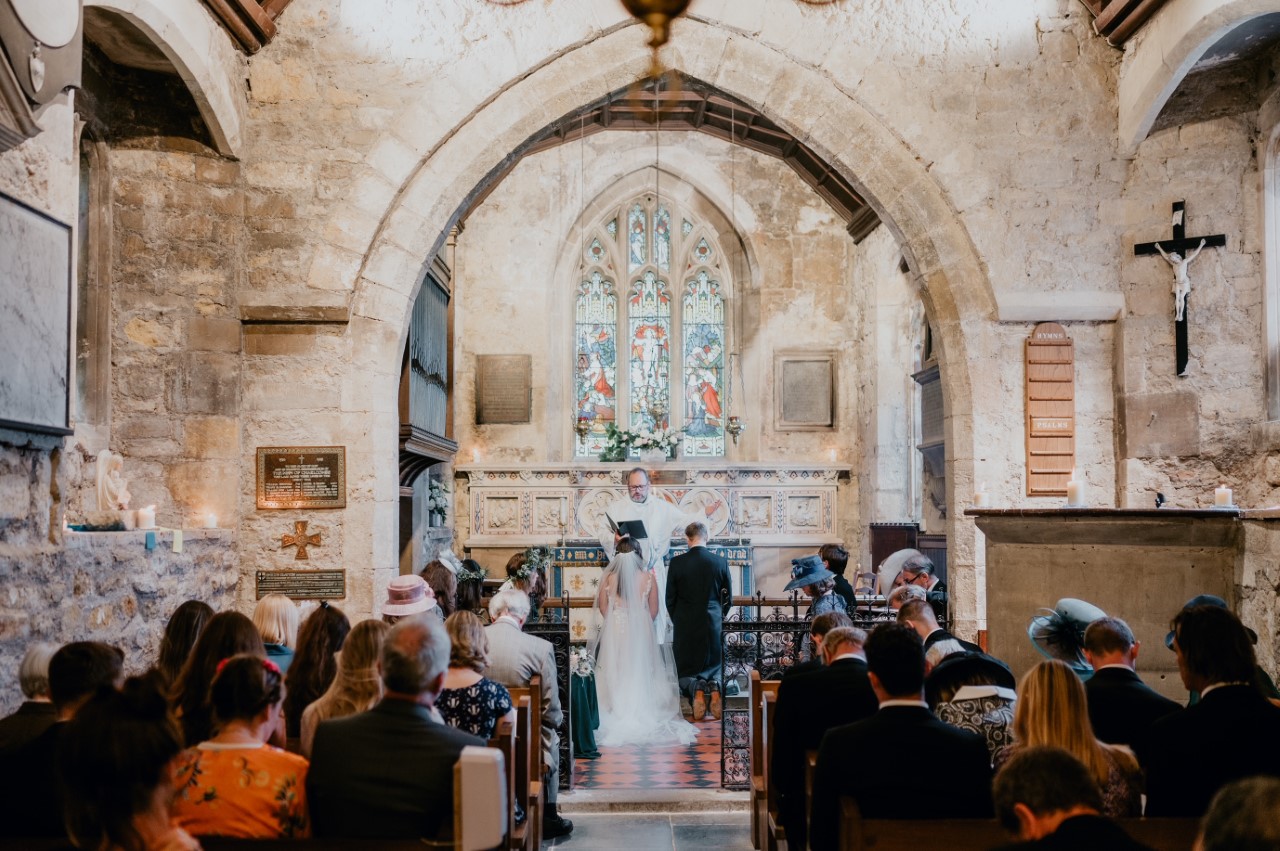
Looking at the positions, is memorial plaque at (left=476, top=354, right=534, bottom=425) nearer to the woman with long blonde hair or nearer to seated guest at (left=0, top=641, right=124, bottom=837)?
seated guest at (left=0, top=641, right=124, bottom=837)

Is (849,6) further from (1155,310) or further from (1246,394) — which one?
(1246,394)

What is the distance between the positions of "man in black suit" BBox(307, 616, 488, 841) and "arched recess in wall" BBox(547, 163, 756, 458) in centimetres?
1118

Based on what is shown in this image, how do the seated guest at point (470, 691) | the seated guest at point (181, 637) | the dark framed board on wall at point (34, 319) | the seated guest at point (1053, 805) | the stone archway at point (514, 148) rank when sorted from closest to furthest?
the seated guest at point (1053, 805)
the seated guest at point (181, 637)
the seated guest at point (470, 691)
the dark framed board on wall at point (34, 319)
the stone archway at point (514, 148)

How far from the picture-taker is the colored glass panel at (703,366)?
13.9 m

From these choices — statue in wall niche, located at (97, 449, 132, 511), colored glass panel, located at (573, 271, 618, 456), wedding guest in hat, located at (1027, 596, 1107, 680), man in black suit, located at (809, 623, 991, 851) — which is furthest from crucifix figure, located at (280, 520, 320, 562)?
colored glass panel, located at (573, 271, 618, 456)

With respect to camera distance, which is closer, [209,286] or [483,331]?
[209,286]

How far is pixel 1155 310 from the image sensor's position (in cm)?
704

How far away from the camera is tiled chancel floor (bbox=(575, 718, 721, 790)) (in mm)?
6020

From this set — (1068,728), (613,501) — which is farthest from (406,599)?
(613,501)

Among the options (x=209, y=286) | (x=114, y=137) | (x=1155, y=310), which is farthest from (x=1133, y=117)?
(x=114, y=137)

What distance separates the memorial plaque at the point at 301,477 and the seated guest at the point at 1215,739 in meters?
5.23

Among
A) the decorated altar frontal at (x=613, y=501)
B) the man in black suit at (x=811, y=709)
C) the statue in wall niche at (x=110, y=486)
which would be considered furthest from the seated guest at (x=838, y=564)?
the decorated altar frontal at (x=613, y=501)

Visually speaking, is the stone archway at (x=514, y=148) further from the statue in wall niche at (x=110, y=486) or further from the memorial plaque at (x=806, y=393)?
the memorial plaque at (x=806, y=393)

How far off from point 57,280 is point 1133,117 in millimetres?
6148
